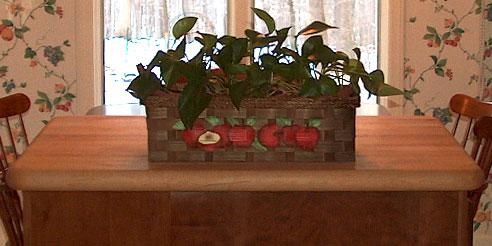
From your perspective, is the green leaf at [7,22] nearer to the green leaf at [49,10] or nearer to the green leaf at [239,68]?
the green leaf at [49,10]

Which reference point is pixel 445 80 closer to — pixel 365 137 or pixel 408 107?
pixel 408 107

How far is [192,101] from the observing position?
1.47 metres

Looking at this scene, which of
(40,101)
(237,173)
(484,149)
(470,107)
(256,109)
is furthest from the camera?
(40,101)

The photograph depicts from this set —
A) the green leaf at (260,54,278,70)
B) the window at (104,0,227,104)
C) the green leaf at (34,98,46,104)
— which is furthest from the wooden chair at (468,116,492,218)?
the green leaf at (34,98,46,104)

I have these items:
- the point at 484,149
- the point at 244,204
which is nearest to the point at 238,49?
the point at 244,204

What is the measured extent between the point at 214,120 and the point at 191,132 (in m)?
0.05

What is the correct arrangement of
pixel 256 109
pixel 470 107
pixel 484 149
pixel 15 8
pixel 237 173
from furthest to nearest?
pixel 15 8 → pixel 470 107 → pixel 484 149 → pixel 256 109 → pixel 237 173

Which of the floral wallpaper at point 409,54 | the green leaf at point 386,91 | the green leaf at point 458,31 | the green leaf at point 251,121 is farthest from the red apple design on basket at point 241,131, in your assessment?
the green leaf at point 458,31

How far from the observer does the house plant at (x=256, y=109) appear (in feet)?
4.92

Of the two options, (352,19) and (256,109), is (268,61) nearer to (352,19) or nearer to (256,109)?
(256,109)

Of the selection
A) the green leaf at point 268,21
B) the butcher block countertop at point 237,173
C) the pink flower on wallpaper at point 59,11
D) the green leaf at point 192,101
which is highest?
the pink flower on wallpaper at point 59,11

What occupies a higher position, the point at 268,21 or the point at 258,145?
the point at 268,21

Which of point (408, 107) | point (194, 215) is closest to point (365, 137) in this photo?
point (194, 215)

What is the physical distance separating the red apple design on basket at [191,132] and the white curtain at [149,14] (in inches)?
81.2
